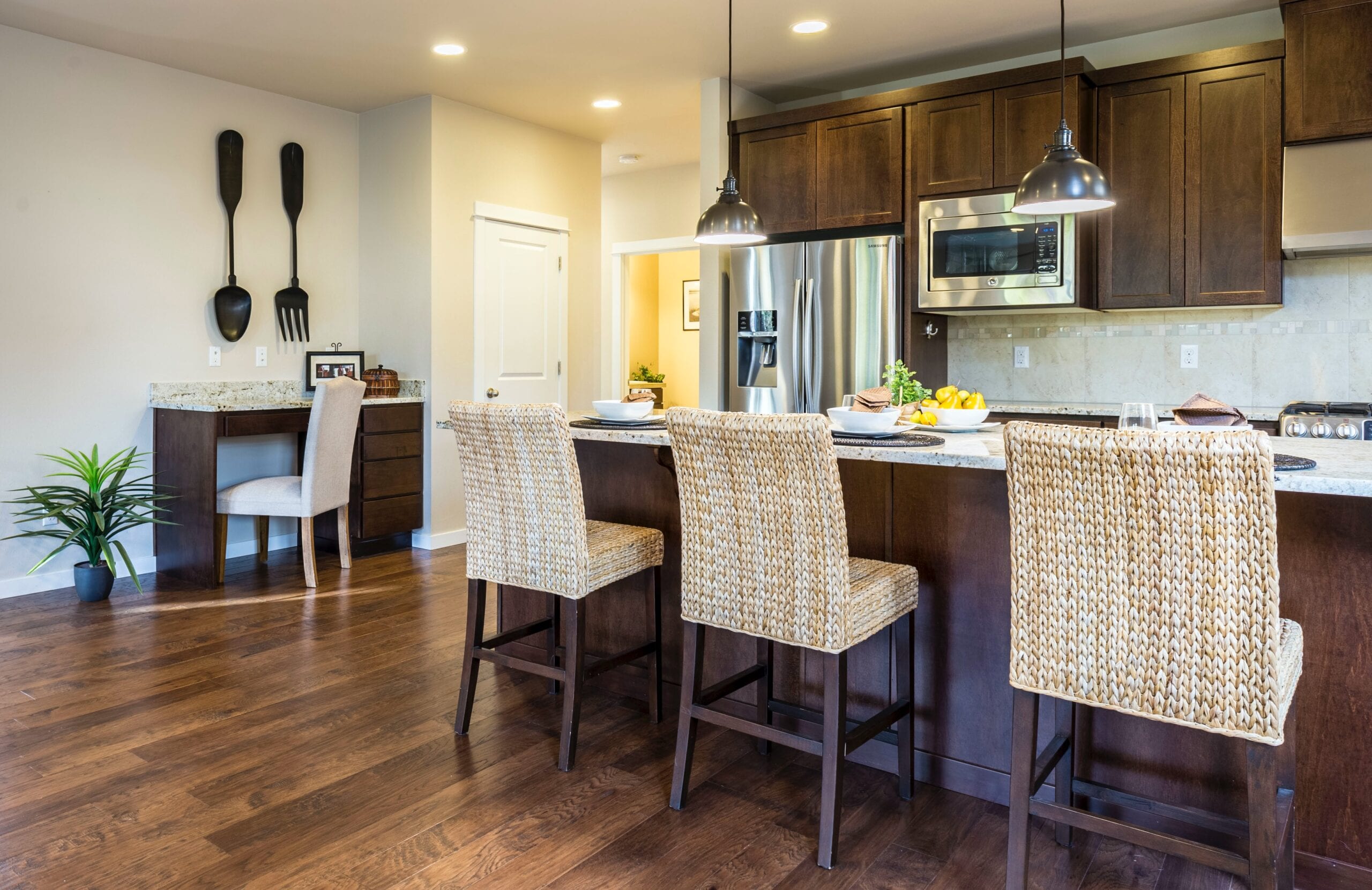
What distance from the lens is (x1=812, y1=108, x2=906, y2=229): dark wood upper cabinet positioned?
4410mm

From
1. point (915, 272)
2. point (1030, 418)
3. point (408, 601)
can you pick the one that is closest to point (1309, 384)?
point (1030, 418)

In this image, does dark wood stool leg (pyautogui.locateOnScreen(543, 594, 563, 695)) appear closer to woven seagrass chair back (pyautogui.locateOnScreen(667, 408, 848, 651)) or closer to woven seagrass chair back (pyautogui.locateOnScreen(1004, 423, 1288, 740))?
woven seagrass chair back (pyautogui.locateOnScreen(667, 408, 848, 651))

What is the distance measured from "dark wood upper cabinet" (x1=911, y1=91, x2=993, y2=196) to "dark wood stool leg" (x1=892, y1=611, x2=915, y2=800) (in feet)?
8.65

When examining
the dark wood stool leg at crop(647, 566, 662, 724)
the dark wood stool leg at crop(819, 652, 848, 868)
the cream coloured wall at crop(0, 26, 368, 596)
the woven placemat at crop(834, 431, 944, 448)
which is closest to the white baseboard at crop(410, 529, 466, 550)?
the cream coloured wall at crop(0, 26, 368, 596)

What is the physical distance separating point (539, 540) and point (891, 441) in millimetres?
934

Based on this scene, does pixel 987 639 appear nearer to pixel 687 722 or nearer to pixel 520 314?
pixel 687 722

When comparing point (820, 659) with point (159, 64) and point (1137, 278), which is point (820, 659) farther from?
point (159, 64)

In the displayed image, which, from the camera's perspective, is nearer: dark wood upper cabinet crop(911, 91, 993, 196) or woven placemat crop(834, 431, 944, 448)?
woven placemat crop(834, 431, 944, 448)

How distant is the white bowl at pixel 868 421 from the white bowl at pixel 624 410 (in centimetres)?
69

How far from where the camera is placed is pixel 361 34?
4156 mm

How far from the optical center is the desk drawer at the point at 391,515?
4.94 metres

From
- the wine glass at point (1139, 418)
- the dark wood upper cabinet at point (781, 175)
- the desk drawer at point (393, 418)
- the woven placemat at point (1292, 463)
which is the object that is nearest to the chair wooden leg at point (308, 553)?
the desk drawer at point (393, 418)

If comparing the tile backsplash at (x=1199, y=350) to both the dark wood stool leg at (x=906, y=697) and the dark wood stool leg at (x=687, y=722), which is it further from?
the dark wood stool leg at (x=687, y=722)

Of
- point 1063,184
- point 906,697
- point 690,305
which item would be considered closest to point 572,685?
point 906,697
